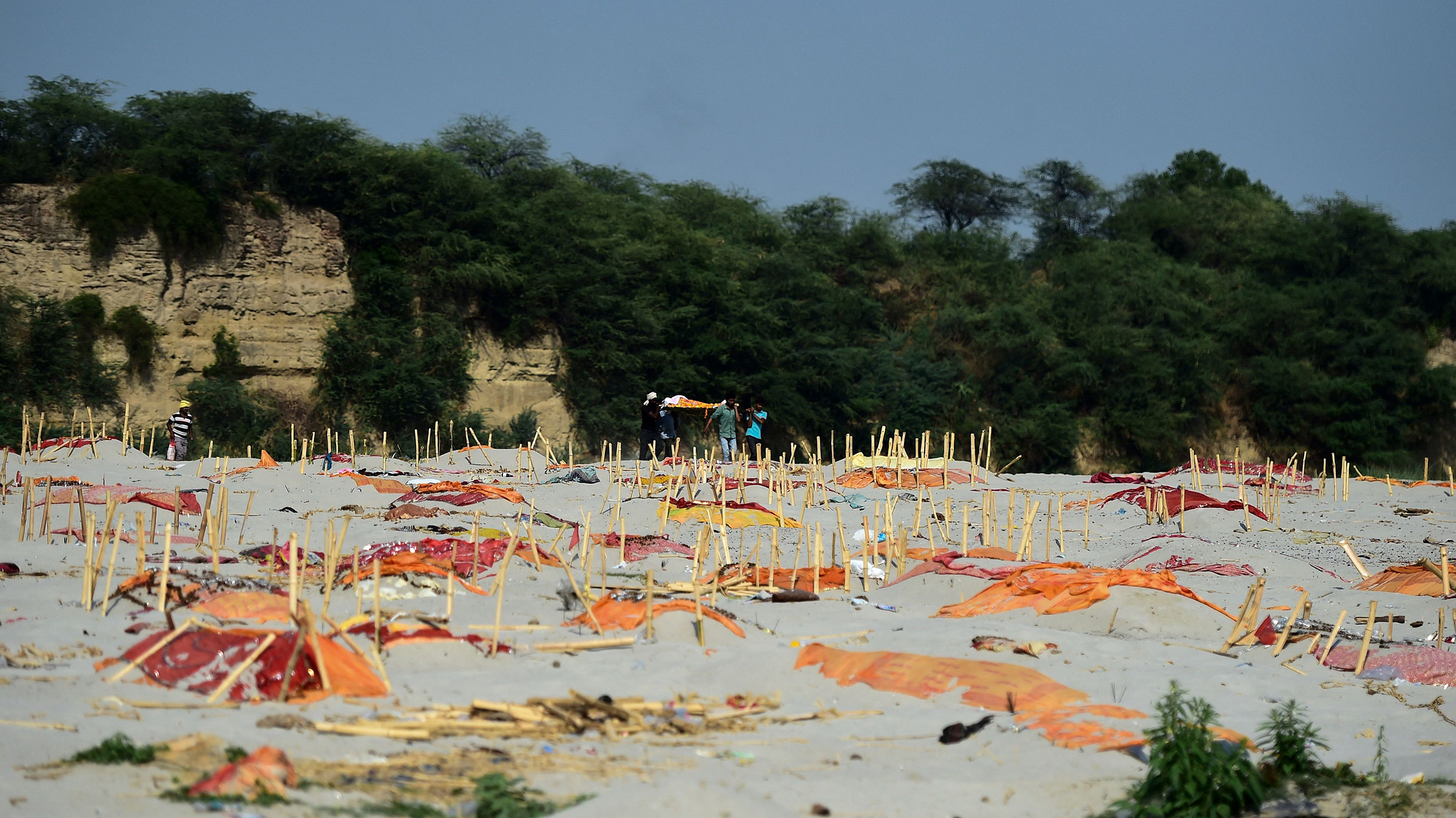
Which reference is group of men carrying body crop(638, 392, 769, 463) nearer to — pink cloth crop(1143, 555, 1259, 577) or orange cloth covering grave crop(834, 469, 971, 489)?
orange cloth covering grave crop(834, 469, 971, 489)

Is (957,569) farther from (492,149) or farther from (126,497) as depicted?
(492,149)

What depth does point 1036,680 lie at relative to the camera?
5.55 m

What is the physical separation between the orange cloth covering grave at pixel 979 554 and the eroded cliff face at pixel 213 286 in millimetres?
16179

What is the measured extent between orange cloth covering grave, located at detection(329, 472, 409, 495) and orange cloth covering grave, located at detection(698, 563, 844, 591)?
538 cm

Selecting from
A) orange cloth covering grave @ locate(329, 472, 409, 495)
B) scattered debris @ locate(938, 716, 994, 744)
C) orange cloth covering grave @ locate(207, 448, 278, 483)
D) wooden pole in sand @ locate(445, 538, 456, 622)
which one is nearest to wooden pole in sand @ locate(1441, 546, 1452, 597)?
scattered debris @ locate(938, 716, 994, 744)

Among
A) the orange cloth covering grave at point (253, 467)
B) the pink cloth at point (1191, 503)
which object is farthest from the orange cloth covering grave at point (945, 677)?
the orange cloth covering grave at point (253, 467)

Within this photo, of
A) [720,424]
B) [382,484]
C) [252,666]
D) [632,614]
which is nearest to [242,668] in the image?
[252,666]

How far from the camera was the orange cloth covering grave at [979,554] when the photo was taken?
9.33 metres

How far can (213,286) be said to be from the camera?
73.7 ft

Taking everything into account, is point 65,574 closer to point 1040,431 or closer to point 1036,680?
point 1036,680

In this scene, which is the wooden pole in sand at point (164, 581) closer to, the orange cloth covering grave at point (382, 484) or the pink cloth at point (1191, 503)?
the orange cloth covering grave at point (382, 484)

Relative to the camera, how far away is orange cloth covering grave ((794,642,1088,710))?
5398 mm

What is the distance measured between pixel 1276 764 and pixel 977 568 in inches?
158

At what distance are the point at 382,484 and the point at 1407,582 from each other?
985cm
